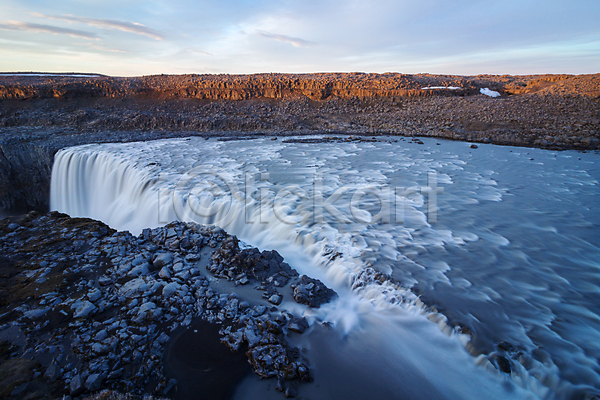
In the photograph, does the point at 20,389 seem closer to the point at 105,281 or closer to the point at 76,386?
the point at 76,386

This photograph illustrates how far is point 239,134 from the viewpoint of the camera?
1805 centimetres

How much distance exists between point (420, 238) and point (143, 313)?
4862mm

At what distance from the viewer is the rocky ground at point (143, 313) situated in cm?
298

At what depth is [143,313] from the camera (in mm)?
3725

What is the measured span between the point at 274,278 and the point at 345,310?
3.97 feet

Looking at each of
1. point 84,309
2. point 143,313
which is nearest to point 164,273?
point 143,313

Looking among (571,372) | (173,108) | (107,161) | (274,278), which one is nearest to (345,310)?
(274,278)

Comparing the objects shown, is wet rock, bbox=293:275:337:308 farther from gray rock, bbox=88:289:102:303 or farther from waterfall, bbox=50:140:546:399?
gray rock, bbox=88:289:102:303

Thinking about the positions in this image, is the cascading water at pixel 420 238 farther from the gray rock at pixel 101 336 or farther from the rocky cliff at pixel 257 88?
the rocky cliff at pixel 257 88

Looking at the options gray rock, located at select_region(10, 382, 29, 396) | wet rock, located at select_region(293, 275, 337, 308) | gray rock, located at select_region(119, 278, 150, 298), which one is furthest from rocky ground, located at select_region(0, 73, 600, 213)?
gray rock, located at select_region(10, 382, 29, 396)

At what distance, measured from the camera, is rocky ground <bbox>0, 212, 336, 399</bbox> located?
9.77ft

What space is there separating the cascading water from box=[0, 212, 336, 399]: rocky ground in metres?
0.64

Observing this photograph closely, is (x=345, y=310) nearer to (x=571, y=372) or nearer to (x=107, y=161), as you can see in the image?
(x=571, y=372)

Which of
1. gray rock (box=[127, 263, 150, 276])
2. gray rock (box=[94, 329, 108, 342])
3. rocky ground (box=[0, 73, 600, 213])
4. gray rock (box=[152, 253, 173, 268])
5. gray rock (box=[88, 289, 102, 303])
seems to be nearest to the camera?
gray rock (box=[94, 329, 108, 342])
